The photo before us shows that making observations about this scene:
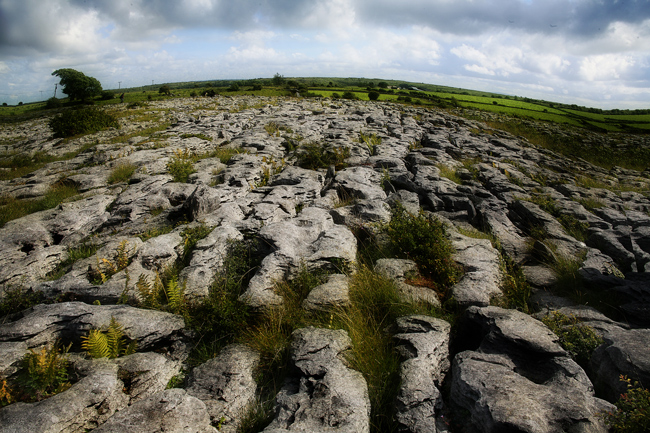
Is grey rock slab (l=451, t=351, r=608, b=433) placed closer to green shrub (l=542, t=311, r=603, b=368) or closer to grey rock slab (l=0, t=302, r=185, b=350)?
green shrub (l=542, t=311, r=603, b=368)

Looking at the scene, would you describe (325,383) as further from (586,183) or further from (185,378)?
(586,183)

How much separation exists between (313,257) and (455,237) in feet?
14.9

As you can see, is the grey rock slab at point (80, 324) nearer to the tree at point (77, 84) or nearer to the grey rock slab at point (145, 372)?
the grey rock slab at point (145, 372)

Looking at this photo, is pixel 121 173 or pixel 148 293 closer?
pixel 148 293

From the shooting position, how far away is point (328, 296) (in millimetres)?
5871

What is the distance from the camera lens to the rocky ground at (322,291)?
12.4ft

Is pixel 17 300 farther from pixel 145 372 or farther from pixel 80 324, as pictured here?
pixel 145 372

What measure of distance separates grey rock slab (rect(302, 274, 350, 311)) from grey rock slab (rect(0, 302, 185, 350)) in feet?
8.58

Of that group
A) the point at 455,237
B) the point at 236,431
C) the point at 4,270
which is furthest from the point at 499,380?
the point at 4,270

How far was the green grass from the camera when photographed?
998 centimetres

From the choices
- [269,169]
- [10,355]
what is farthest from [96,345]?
[269,169]

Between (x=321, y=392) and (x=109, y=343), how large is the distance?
3.72 m

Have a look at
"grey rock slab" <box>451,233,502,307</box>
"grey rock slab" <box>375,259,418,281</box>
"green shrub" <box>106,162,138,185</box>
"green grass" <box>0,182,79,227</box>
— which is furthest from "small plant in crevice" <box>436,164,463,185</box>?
"green grass" <box>0,182,79,227</box>

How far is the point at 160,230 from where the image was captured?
28.2 ft
